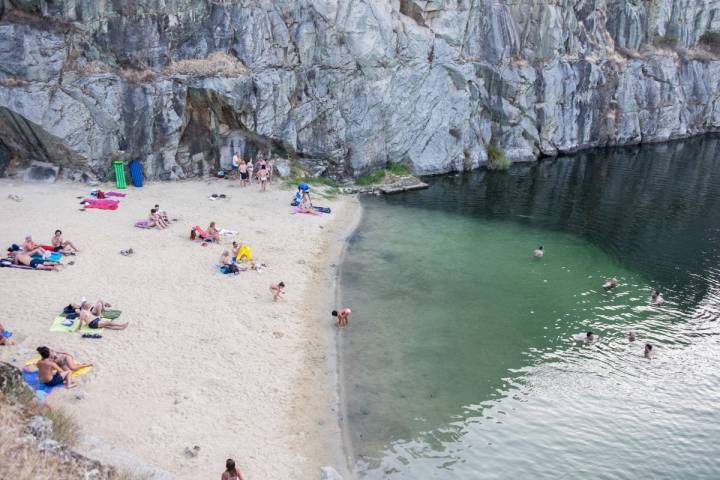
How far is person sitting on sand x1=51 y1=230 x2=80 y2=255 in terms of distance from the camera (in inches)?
877

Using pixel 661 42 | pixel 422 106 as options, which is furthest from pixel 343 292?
pixel 661 42

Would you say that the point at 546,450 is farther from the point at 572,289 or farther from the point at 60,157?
the point at 60,157

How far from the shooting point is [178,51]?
33.1 meters

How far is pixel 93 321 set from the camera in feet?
57.5

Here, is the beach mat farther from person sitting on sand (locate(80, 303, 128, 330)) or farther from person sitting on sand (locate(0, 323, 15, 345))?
person sitting on sand (locate(80, 303, 128, 330))

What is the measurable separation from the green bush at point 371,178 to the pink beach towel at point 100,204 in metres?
15.1

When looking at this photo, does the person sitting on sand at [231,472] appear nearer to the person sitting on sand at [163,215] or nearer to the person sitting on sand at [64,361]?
the person sitting on sand at [64,361]

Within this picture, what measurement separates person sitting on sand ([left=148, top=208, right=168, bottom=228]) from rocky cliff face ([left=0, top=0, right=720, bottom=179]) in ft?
24.0

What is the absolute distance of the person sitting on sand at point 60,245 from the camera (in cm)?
2227

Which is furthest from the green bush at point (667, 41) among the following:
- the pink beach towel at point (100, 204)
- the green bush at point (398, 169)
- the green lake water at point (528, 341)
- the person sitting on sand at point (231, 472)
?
the person sitting on sand at point (231, 472)

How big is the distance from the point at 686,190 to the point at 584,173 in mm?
7010

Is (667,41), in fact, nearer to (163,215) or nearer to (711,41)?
(711,41)

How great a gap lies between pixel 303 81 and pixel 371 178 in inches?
295

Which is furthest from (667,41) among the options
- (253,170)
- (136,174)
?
(136,174)
